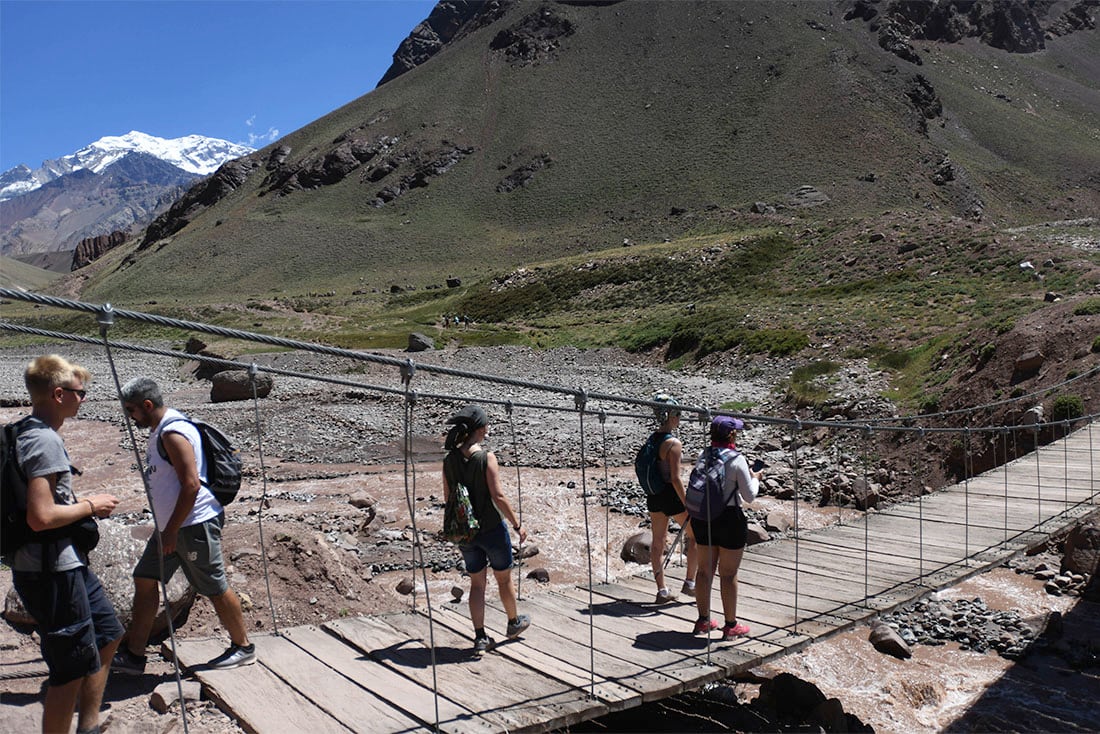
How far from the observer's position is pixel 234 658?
4656mm

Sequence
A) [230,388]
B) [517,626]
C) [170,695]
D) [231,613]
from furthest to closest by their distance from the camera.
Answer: [230,388] → [517,626] → [231,613] → [170,695]

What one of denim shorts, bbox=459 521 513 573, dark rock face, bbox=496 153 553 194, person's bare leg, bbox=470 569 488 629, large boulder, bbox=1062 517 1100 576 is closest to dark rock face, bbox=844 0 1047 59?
dark rock face, bbox=496 153 553 194

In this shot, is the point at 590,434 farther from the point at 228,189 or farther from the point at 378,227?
the point at 228,189

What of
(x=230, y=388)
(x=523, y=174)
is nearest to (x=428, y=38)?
(x=523, y=174)

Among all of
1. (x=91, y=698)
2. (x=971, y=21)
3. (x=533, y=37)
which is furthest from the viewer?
(x=971, y=21)

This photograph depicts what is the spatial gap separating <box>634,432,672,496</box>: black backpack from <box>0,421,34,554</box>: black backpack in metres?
4.01

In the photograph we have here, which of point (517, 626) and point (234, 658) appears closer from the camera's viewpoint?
point (234, 658)

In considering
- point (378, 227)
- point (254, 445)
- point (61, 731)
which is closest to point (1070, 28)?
point (378, 227)

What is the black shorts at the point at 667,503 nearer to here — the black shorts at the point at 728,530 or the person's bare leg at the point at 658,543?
the person's bare leg at the point at 658,543

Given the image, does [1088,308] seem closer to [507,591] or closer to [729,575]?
[729,575]

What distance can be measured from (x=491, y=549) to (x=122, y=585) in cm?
236

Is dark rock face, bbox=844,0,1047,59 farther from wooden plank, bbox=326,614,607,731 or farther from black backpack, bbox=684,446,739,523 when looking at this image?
wooden plank, bbox=326,614,607,731

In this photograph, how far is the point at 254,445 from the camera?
17.5 meters

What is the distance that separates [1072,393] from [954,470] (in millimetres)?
2253
